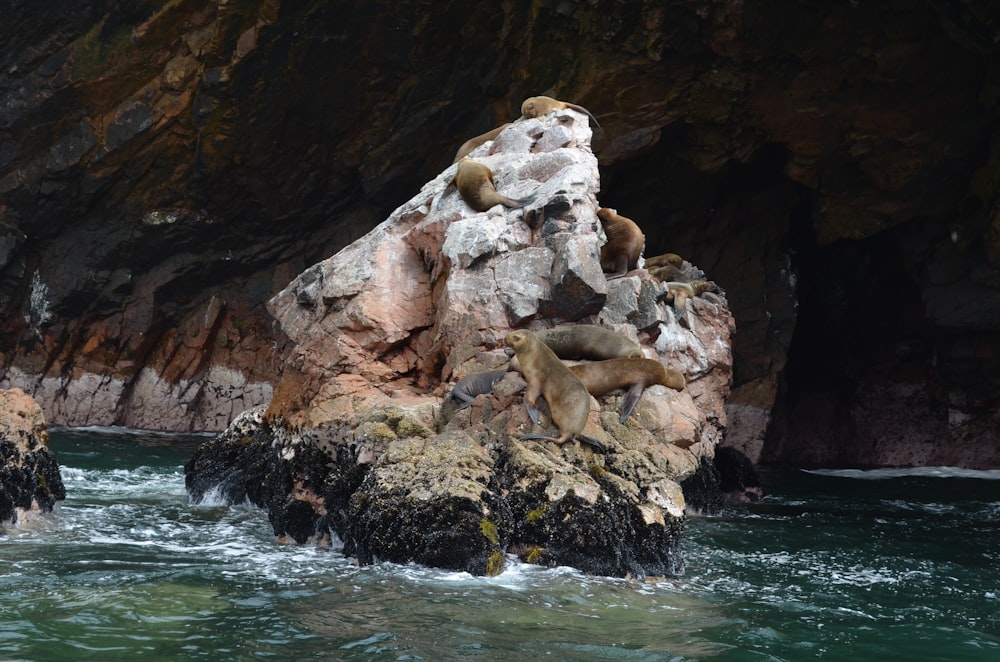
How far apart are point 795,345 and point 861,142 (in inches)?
225

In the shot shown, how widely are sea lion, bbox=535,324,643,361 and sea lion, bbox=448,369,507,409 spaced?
2.27ft

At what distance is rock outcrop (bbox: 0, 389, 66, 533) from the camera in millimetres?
8070

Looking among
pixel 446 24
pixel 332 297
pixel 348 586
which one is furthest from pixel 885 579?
pixel 446 24

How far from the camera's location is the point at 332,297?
9547 mm

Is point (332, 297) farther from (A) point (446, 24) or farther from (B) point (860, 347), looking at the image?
(B) point (860, 347)

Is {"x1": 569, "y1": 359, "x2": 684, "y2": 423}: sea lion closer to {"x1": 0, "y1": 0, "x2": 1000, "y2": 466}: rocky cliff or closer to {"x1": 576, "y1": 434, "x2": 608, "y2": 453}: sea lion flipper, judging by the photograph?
{"x1": 576, "y1": 434, "x2": 608, "y2": 453}: sea lion flipper

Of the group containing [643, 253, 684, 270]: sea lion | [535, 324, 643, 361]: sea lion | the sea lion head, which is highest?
[643, 253, 684, 270]: sea lion

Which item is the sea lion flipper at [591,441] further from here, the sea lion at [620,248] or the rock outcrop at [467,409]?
the sea lion at [620,248]

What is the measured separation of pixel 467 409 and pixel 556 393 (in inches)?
30.6

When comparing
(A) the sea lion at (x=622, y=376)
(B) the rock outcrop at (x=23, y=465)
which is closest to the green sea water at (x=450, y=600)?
(B) the rock outcrop at (x=23, y=465)

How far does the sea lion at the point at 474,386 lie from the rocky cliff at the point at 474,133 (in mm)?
10088

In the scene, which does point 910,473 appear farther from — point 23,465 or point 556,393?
point 23,465

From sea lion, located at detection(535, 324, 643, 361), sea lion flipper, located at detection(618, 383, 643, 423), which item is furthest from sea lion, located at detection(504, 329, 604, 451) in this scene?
sea lion, located at detection(535, 324, 643, 361)

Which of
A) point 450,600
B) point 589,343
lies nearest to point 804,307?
point 589,343
